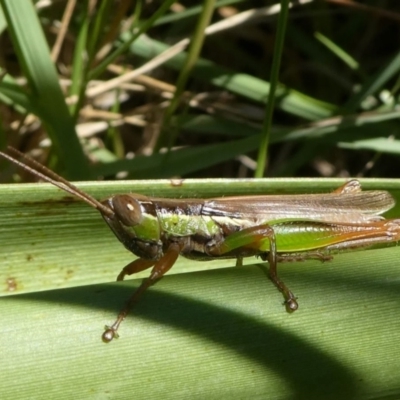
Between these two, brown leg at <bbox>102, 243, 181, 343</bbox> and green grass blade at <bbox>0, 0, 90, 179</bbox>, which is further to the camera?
green grass blade at <bbox>0, 0, 90, 179</bbox>

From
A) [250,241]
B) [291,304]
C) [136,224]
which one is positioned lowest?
[250,241]

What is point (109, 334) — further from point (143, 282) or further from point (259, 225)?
point (259, 225)

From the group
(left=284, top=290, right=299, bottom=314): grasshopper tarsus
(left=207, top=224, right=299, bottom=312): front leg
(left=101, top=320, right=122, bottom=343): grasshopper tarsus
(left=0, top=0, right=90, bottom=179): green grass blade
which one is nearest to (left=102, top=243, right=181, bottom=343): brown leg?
(left=101, top=320, right=122, bottom=343): grasshopper tarsus

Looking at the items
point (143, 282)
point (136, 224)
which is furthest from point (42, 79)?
point (143, 282)

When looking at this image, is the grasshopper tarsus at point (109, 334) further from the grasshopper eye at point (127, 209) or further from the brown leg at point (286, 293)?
the grasshopper eye at point (127, 209)

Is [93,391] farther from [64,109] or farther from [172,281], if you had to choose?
[64,109]

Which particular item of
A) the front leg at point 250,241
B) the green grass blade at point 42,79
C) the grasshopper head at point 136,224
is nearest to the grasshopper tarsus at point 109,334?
the grasshopper head at point 136,224

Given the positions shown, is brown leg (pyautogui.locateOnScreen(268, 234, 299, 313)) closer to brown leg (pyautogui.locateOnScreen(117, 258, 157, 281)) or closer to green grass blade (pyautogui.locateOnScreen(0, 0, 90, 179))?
brown leg (pyautogui.locateOnScreen(117, 258, 157, 281))
